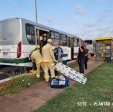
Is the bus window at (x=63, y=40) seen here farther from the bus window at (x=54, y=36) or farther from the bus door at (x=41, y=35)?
the bus door at (x=41, y=35)

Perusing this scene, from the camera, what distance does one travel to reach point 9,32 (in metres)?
10.9

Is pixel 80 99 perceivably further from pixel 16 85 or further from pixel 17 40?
pixel 17 40

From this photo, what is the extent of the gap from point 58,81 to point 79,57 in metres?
2.79

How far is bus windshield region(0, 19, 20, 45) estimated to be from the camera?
10.6 meters

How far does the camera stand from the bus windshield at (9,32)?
10.6 metres

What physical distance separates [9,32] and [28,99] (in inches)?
242

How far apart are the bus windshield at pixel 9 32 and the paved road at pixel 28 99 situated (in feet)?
14.2

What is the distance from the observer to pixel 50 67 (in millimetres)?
7953

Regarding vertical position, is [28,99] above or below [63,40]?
below

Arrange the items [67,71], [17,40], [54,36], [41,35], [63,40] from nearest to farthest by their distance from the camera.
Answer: [67,71]
[17,40]
[41,35]
[54,36]
[63,40]

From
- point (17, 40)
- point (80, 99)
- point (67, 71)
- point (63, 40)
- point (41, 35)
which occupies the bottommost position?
point (80, 99)

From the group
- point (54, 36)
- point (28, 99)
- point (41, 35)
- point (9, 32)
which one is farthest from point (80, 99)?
point (54, 36)

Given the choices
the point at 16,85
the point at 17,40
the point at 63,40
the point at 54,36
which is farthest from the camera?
the point at 63,40

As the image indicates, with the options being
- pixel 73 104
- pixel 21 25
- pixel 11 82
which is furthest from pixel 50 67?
pixel 21 25
